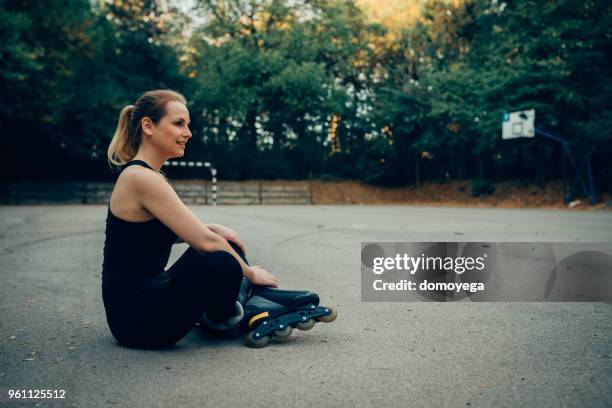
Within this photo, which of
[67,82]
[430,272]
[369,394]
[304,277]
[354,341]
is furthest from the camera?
[67,82]

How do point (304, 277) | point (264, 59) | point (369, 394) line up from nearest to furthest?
point (369, 394)
point (304, 277)
point (264, 59)

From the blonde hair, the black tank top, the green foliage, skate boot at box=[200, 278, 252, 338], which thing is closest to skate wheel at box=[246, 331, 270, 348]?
skate boot at box=[200, 278, 252, 338]

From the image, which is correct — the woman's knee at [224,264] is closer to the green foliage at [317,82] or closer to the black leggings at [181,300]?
the black leggings at [181,300]

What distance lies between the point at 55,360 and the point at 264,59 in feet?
80.7

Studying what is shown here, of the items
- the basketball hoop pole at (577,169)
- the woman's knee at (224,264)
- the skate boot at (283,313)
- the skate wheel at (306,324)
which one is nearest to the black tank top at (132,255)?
the woman's knee at (224,264)

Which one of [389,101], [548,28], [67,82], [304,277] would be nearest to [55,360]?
[304,277]

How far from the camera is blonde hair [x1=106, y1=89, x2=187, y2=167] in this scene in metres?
2.54

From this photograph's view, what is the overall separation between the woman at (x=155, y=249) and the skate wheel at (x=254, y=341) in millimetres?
188

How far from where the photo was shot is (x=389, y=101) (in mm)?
26875

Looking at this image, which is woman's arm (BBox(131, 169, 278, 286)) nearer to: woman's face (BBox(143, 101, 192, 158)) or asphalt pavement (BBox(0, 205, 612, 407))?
woman's face (BBox(143, 101, 192, 158))

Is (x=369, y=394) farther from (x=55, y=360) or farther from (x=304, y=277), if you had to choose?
(x=304, y=277)

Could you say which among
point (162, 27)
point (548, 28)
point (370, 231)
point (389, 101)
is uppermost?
point (162, 27)

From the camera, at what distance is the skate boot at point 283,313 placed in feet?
8.89

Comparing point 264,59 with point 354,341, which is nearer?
point 354,341
